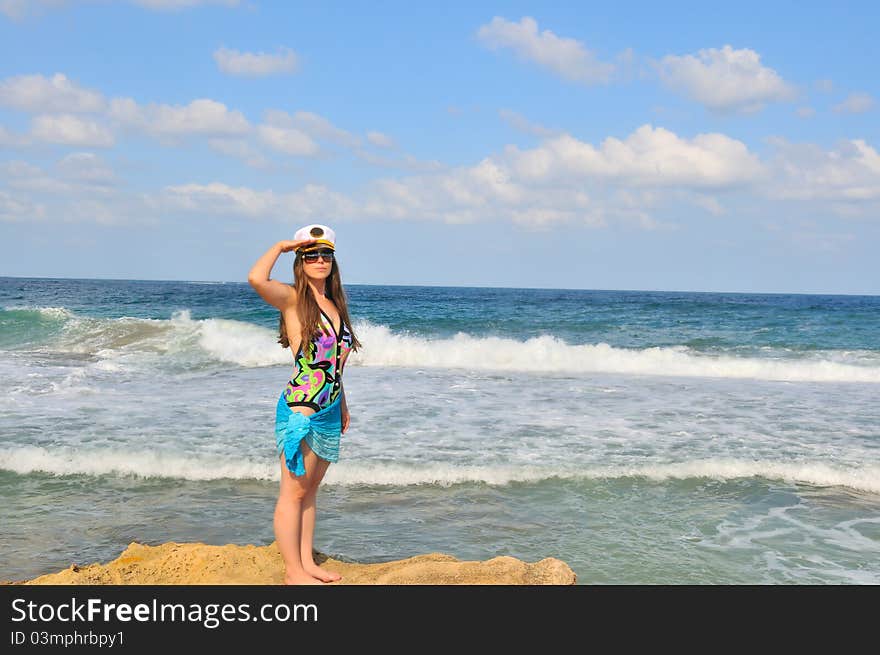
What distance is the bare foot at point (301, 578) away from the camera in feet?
13.2

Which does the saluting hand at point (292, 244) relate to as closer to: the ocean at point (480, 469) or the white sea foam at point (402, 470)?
the ocean at point (480, 469)

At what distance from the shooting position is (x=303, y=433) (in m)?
3.80

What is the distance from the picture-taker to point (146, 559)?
4504 mm

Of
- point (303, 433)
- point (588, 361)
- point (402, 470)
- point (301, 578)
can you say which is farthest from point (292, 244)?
point (588, 361)

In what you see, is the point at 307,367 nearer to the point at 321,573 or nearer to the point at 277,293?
the point at 277,293

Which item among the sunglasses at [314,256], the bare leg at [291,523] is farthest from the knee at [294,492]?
the sunglasses at [314,256]

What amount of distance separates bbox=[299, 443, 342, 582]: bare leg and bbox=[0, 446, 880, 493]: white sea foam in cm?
300

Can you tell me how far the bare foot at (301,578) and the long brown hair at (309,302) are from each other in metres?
1.30

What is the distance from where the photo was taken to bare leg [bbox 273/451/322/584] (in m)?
3.96

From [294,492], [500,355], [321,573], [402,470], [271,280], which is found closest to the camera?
[271,280]

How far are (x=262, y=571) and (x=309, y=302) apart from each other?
1693 mm

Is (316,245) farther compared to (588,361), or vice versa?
(588,361)
